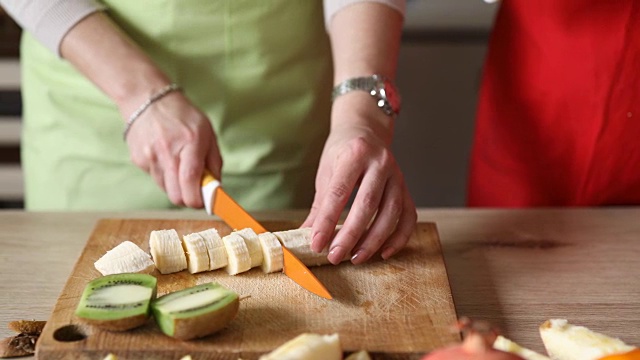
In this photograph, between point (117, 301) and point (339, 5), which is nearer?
point (117, 301)

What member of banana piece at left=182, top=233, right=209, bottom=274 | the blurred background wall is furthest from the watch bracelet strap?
the blurred background wall

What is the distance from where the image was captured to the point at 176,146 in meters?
1.32

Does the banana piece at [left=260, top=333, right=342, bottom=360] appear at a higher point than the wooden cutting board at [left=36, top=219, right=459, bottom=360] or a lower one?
higher

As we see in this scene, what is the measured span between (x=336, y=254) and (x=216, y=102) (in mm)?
513

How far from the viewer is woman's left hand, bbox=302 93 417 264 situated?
1209 millimetres

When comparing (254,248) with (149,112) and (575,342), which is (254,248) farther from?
(575,342)

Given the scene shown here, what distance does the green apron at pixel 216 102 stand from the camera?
154 centimetres

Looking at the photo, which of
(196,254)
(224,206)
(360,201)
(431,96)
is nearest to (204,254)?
(196,254)

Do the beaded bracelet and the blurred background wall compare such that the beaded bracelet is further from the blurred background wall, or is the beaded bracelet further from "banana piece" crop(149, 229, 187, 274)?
the blurred background wall

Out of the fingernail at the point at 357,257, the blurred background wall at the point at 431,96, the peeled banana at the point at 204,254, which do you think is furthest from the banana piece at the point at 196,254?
the blurred background wall at the point at 431,96

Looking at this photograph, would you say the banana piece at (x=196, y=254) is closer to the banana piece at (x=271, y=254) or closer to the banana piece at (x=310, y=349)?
the banana piece at (x=271, y=254)

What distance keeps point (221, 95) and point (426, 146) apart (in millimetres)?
1055

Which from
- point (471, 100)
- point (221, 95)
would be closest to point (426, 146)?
point (471, 100)

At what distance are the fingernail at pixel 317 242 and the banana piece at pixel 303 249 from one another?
0.05 feet
